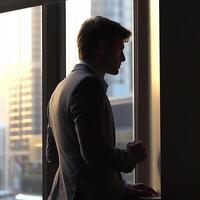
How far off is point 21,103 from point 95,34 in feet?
3.67

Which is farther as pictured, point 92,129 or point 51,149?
point 51,149

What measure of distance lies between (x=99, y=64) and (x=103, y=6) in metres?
0.78

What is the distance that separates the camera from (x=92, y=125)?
5.07 feet

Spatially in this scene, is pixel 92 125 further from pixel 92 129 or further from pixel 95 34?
pixel 95 34

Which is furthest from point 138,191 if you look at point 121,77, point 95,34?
point 121,77

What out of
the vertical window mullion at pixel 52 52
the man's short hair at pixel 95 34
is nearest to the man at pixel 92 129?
the man's short hair at pixel 95 34

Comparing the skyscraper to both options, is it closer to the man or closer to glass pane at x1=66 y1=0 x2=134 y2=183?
glass pane at x1=66 y1=0 x2=134 y2=183

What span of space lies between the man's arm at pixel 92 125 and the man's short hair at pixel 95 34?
173mm

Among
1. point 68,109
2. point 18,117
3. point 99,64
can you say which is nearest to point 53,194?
point 68,109

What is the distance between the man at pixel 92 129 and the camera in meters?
1.57

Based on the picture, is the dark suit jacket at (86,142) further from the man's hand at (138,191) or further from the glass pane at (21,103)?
the glass pane at (21,103)

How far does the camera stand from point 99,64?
173cm
